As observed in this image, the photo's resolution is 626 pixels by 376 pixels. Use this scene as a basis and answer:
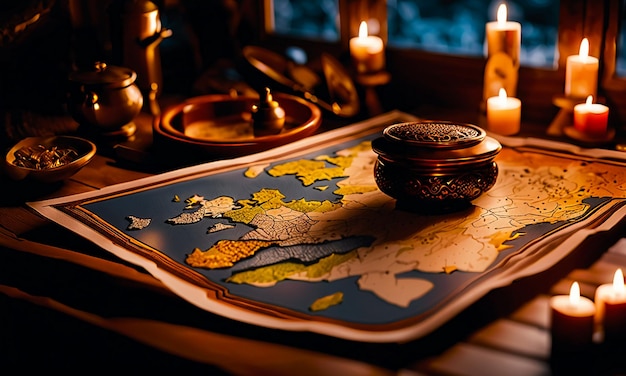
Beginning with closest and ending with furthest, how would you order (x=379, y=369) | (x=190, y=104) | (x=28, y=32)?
(x=379, y=369) < (x=190, y=104) < (x=28, y=32)

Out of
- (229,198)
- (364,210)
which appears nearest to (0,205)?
(229,198)

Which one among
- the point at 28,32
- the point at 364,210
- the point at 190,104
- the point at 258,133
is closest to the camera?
the point at 364,210

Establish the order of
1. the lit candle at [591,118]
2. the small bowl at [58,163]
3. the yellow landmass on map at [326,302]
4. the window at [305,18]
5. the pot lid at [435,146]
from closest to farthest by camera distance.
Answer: the yellow landmass on map at [326,302]
the pot lid at [435,146]
the small bowl at [58,163]
the lit candle at [591,118]
the window at [305,18]

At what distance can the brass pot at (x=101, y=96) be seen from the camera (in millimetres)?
2100

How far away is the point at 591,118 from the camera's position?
2.05m

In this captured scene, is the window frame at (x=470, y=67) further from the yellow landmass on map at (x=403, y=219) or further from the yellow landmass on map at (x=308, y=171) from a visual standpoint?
the yellow landmass on map at (x=308, y=171)

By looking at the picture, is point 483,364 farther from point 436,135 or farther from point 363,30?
point 363,30

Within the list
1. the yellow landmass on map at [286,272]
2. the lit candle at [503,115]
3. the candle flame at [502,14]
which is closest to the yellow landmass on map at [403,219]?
the yellow landmass on map at [286,272]

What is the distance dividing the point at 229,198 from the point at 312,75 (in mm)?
855

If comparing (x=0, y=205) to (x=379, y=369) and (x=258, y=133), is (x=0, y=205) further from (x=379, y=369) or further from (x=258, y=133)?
(x=379, y=369)

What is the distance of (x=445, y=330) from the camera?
1190 millimetres

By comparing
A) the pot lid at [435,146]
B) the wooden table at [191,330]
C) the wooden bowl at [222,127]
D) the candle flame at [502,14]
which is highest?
the candle flame at [502,14]

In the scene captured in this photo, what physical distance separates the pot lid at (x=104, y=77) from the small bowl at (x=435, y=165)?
0.85m

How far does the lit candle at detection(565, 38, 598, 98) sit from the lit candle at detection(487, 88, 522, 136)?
151 mm
